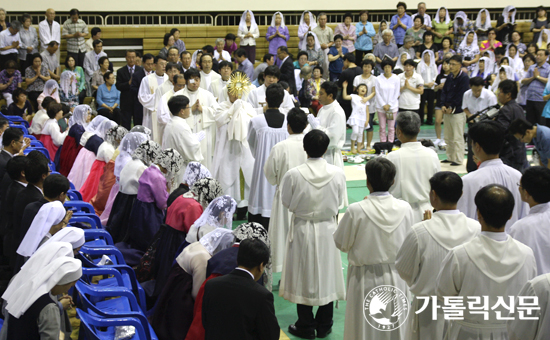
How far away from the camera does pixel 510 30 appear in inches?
658

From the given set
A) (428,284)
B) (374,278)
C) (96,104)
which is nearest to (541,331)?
(428,284)

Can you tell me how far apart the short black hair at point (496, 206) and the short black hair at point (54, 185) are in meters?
3.19

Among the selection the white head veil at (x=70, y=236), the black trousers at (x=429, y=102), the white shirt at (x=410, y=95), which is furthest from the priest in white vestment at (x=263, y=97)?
the black trousers at (x=429, y=102)

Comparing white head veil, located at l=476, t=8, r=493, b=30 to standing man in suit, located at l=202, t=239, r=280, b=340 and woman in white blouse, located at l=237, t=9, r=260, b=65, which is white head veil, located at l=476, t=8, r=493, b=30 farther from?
standing man in suit, located at l=202, t=239, r=280, b=340

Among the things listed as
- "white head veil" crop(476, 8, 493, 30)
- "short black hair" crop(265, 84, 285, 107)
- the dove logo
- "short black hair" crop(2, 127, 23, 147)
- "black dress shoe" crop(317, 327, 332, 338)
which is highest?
"white head veil" crop(476, 8, 493, 30)

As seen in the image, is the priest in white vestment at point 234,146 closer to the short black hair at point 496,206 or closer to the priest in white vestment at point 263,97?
the priest in white vestment at point 263,97

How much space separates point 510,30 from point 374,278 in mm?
14832

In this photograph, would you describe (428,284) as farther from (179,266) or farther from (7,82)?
(7,82)

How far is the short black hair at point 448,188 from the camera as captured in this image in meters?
3.41

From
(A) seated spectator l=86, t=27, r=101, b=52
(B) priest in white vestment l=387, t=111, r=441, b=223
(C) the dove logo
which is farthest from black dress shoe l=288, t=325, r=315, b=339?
(A) seated spectator l=86, t=27, r=101, b=52

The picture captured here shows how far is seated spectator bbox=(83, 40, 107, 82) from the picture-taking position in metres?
13.5

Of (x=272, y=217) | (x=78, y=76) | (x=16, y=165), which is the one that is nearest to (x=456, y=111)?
(x=272, y=217)

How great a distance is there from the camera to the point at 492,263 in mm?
3027

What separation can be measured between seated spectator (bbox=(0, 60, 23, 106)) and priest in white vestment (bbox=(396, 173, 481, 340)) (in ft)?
36.7
